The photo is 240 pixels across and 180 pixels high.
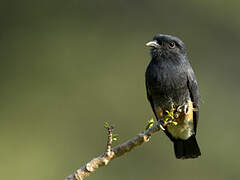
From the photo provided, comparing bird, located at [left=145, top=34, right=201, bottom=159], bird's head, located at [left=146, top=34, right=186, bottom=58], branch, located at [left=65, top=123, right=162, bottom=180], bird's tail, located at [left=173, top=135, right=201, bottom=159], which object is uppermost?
bird's head, located at [left=146, top=34, right=186, bottom=58]

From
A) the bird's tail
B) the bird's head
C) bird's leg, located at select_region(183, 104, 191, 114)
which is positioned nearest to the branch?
bird's leg, located at select_region(183, 104, 191, 114)

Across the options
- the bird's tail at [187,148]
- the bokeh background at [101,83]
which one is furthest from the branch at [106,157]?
the bokeh background at [101,83]

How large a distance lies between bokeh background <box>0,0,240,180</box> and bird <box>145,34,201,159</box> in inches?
254

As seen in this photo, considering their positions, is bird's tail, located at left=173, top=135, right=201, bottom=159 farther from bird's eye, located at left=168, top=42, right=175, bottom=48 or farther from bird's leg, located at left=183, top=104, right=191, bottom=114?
bird's eye, located at left=168, top=42, right=175, bottom=48

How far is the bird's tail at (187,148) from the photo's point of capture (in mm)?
8609

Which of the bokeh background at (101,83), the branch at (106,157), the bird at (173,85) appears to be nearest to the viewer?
the branch at (106,157)

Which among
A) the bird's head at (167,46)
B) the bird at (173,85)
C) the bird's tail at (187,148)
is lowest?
the bird's tail at (187,148)

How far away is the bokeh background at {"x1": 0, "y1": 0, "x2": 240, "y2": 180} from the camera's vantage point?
16.0 m

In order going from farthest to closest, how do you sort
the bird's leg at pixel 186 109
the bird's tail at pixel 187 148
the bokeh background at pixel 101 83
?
the bokeh background at pixel 101 83
the bird's tail at pixel 187 148
the bird's leg at pixel 186 109

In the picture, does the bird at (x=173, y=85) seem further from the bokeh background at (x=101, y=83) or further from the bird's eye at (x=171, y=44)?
the bokeh background at (x=101, y=83)

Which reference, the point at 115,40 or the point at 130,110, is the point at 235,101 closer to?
the point at 130,110

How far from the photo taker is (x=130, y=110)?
17172 mm

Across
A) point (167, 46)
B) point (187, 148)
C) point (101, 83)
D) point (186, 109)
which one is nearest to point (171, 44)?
point (167, 46)

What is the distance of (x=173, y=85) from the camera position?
786cm
